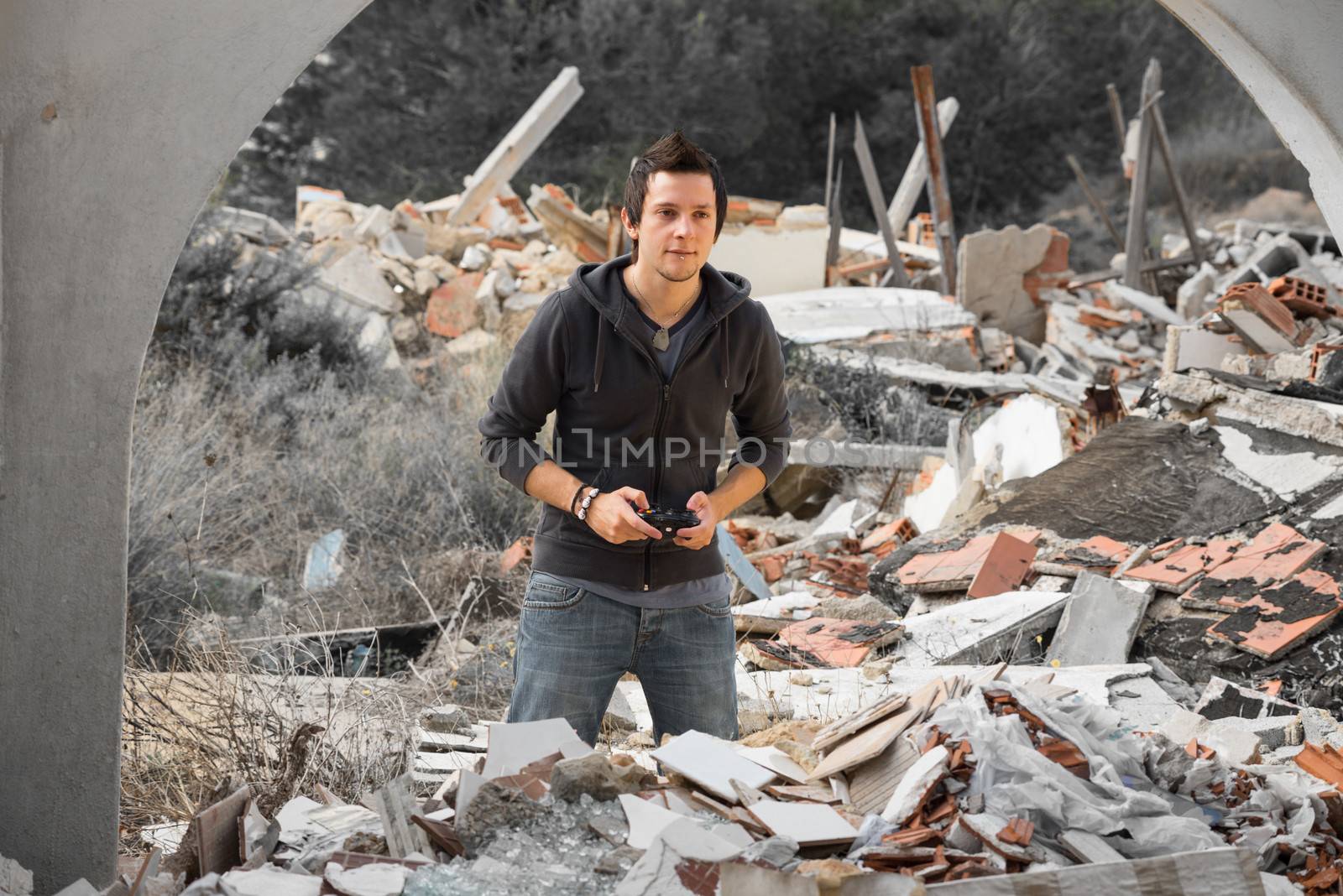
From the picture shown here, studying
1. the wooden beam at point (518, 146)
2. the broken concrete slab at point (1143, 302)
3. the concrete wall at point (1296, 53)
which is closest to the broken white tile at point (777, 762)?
the concrete wall at point (1296, 53)

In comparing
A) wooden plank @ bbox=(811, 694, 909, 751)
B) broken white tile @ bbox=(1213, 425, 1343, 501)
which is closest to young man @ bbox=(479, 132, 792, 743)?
wooden plank @ bbox=(811, 694, 909, 751)

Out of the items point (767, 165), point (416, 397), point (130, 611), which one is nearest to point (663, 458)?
point (130, 611)

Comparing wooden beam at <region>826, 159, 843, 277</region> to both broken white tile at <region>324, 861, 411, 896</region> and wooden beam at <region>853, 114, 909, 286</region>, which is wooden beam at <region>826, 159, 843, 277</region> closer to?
wooden beam at <region>853, 114, 909, 286</region>

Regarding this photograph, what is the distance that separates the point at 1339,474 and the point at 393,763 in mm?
4346

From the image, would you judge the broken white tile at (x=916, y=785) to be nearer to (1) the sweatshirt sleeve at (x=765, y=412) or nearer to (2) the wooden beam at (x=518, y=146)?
(1) the sweatshirt sleeve at (x=765, y=412)

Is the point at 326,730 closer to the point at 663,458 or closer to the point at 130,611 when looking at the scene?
the point at 663,458

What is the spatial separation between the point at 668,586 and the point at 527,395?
57 cm

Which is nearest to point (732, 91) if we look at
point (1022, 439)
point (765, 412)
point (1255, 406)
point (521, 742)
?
point (1022, 439)

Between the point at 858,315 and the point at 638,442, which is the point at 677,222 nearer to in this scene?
the point at 638,442

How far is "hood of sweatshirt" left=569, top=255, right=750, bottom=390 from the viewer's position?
280 cm

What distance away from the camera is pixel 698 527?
277 cm

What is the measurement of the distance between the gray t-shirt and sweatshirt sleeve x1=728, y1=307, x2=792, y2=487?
0.21 meters

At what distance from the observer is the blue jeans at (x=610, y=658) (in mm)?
2885

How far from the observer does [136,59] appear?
223 centimetres
